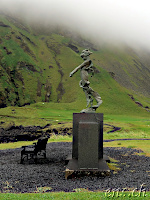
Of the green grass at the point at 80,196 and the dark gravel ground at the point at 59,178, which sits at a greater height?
the green grass at the point at 80,196

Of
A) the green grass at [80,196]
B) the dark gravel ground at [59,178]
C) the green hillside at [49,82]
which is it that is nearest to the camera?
the green grass at [80,196]

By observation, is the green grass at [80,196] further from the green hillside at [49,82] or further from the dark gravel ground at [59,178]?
the green hillside at [49,82]

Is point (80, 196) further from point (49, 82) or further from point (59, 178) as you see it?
point (49, 82)

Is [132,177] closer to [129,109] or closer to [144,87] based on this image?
[129,109]

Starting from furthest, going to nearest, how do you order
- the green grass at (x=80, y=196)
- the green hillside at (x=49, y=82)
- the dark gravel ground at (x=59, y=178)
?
the green hillside at (x=49, y=82) < the dark gravel ground at (x=59, y=178) < the green grass at (x=80, y=196)

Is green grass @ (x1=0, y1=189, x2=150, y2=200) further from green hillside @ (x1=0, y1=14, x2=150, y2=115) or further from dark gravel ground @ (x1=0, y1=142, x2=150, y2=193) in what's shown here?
green hillside @ (x1=0, y1=14, x2=150, y2=115)

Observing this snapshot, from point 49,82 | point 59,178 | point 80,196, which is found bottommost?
point 59,178

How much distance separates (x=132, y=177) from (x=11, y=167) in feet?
22.6

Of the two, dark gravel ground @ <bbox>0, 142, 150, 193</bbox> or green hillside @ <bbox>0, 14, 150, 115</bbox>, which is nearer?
dark gravel ground @ <bbox>0, 142, 150, 193</bbox>

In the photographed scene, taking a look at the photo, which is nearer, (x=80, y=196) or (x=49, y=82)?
(x=80, y=196)

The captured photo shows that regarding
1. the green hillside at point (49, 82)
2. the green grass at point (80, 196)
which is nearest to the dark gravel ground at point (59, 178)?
the green grass at point (80, 196)

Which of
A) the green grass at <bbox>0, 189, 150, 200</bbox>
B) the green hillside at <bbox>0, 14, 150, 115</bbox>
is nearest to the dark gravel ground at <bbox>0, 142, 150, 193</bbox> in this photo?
the green grass at <bbox>0, 189, 150, 200</bbox>

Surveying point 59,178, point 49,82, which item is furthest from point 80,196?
point 49,82

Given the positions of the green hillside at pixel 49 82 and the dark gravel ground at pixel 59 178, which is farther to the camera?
the green hillside at pixel 49 82
